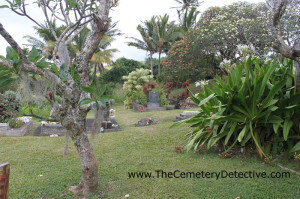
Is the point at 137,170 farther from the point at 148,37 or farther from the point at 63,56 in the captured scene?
the point at 148,37

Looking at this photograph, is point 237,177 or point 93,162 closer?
point 93,162

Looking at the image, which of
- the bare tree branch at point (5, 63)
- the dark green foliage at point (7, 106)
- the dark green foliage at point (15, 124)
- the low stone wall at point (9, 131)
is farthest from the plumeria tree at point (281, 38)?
the dark green foliage at point (7, 106)

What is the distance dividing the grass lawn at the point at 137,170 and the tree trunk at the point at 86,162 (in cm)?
11

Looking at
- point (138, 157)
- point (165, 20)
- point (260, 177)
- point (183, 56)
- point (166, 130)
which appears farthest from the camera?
point (165, 20)

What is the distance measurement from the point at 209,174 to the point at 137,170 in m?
1.05

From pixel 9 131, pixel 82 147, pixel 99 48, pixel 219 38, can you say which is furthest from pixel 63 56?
pixel 99 48

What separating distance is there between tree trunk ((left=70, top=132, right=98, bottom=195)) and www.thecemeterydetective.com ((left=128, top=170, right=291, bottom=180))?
0.62 metres

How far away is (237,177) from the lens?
308 cm

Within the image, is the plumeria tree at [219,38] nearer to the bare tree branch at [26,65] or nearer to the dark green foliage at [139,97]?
the dark green foliage at [139,97]

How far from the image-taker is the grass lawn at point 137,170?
9.06 feet

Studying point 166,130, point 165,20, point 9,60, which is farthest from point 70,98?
point 165,20

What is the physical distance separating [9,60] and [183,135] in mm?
3760

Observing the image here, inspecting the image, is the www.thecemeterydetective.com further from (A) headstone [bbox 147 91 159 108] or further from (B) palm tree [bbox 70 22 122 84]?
(B) palm tree [bbox 70 22 122 84]

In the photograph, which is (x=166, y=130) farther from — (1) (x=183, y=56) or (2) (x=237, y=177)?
(1) (x=183, y=56)
